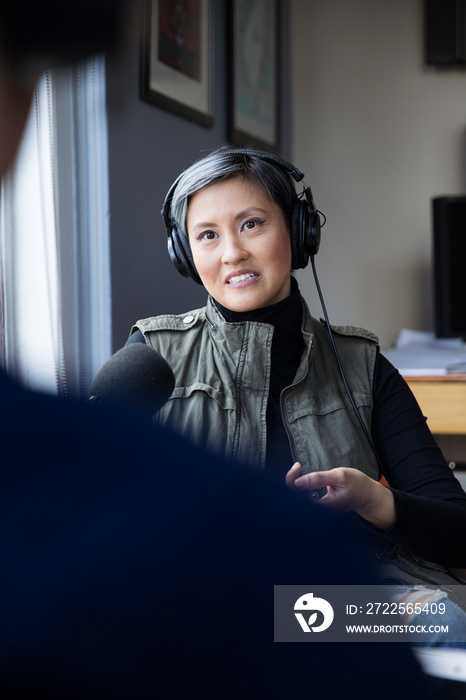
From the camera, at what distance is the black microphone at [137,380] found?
52 cm

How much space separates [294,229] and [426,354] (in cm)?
134

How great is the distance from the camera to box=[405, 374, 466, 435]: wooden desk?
2076mm

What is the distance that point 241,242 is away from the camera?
116cm

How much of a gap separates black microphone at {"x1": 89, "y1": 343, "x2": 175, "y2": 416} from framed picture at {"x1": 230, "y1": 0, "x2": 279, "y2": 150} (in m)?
1.75

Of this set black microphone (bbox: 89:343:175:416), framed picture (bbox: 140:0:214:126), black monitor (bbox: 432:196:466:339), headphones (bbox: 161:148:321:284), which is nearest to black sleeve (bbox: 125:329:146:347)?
headphones (bbox: 161:148:321:284)

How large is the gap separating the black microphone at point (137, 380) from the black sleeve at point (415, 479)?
1.59 ft

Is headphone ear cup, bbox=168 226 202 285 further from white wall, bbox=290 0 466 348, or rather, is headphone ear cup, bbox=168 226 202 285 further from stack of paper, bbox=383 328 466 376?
white wall, bbox=290 0 466 348

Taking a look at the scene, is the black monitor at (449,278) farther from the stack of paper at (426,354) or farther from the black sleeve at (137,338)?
the black sleeve at (137,338)

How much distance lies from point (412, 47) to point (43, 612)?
9.33 ft

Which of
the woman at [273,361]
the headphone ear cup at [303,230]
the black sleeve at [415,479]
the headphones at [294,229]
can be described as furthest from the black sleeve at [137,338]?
the black sleeve at [415,479]

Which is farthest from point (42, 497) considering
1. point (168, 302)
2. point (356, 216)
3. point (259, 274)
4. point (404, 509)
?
point (356, 216)

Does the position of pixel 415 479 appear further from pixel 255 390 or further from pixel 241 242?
pixel 241 242

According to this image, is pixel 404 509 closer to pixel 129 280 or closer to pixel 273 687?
pixel 273 687

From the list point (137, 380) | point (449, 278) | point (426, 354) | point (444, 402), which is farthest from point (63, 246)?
point (449, 278)
